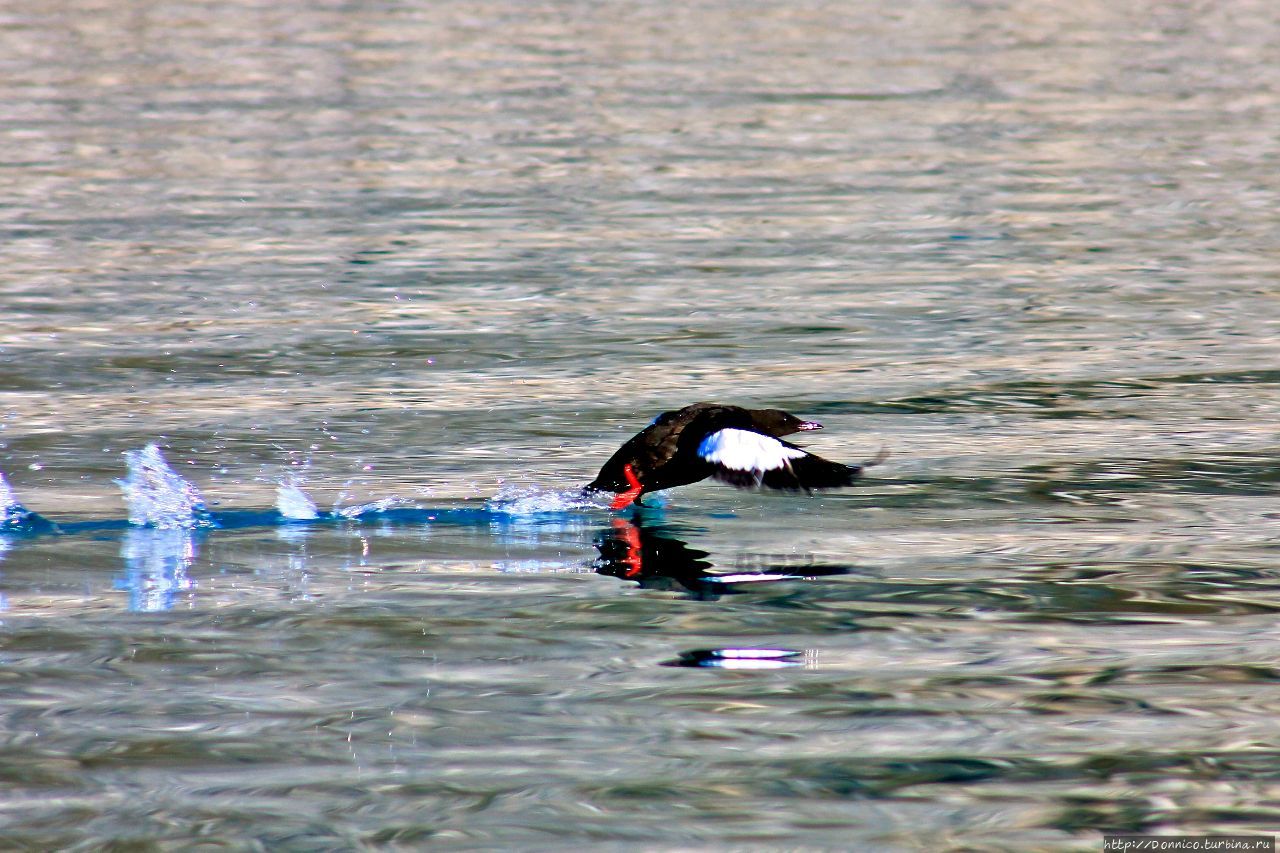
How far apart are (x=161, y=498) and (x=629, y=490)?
1.82m

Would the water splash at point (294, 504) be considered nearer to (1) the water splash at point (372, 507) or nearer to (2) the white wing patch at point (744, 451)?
(1) the water splash at point (372, 507)

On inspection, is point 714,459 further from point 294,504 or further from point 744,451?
point 294,504

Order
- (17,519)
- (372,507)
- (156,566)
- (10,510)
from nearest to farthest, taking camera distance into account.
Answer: (156,566)
(17,519)
(10,510)
(372,507)

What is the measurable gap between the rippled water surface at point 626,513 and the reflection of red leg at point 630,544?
0.02m

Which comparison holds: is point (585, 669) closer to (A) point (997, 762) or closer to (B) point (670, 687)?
(B) point (670, 687)

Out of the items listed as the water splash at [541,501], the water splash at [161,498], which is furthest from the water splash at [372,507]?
the water splash at [161,498]

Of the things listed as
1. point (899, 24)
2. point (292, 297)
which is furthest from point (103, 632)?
point (899, 24)

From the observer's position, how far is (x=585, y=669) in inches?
213

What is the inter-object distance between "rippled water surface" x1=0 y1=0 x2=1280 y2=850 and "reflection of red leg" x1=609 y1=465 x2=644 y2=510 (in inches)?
5.1

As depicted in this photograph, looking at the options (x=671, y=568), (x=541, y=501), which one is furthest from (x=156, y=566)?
(x=671, y=568)

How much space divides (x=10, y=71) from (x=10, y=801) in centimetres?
2370

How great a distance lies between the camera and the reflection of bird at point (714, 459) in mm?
6500

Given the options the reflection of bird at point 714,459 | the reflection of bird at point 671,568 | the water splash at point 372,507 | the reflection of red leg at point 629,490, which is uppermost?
the reflection of bird at point 714,459

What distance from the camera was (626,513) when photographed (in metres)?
7.18
